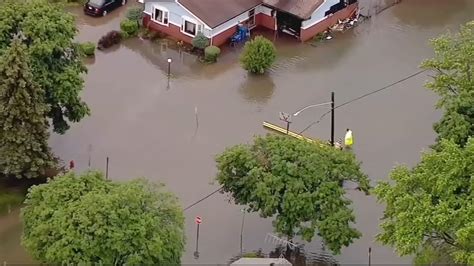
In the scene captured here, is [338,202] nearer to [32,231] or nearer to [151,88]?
[32,231]

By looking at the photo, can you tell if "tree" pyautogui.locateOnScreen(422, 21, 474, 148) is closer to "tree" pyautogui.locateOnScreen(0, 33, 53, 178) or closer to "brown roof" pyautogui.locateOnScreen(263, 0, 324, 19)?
"brown roof" pyautogui.locateOnScreen(263, 0, 324, 19)

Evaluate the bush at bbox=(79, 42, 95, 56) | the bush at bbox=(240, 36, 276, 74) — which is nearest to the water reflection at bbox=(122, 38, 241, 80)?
the bush at bbox=(240, 36, 276, 74)

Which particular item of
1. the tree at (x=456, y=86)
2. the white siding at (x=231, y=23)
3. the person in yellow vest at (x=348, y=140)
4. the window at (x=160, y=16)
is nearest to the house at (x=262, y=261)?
the tree at (x=456, y=86)

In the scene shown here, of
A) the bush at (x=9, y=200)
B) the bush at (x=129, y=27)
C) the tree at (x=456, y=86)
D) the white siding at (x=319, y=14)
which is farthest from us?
the white siding at (x=319, y=14)

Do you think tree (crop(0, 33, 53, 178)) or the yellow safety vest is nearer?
tree (crop(0, 33, 53, 178))

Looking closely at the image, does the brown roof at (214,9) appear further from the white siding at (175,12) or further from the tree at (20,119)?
the tree at (20,119)

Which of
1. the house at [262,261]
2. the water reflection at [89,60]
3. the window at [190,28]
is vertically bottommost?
the house at [262,261]

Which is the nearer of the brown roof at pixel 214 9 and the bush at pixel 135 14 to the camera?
the brown roof at pixel 214 9
